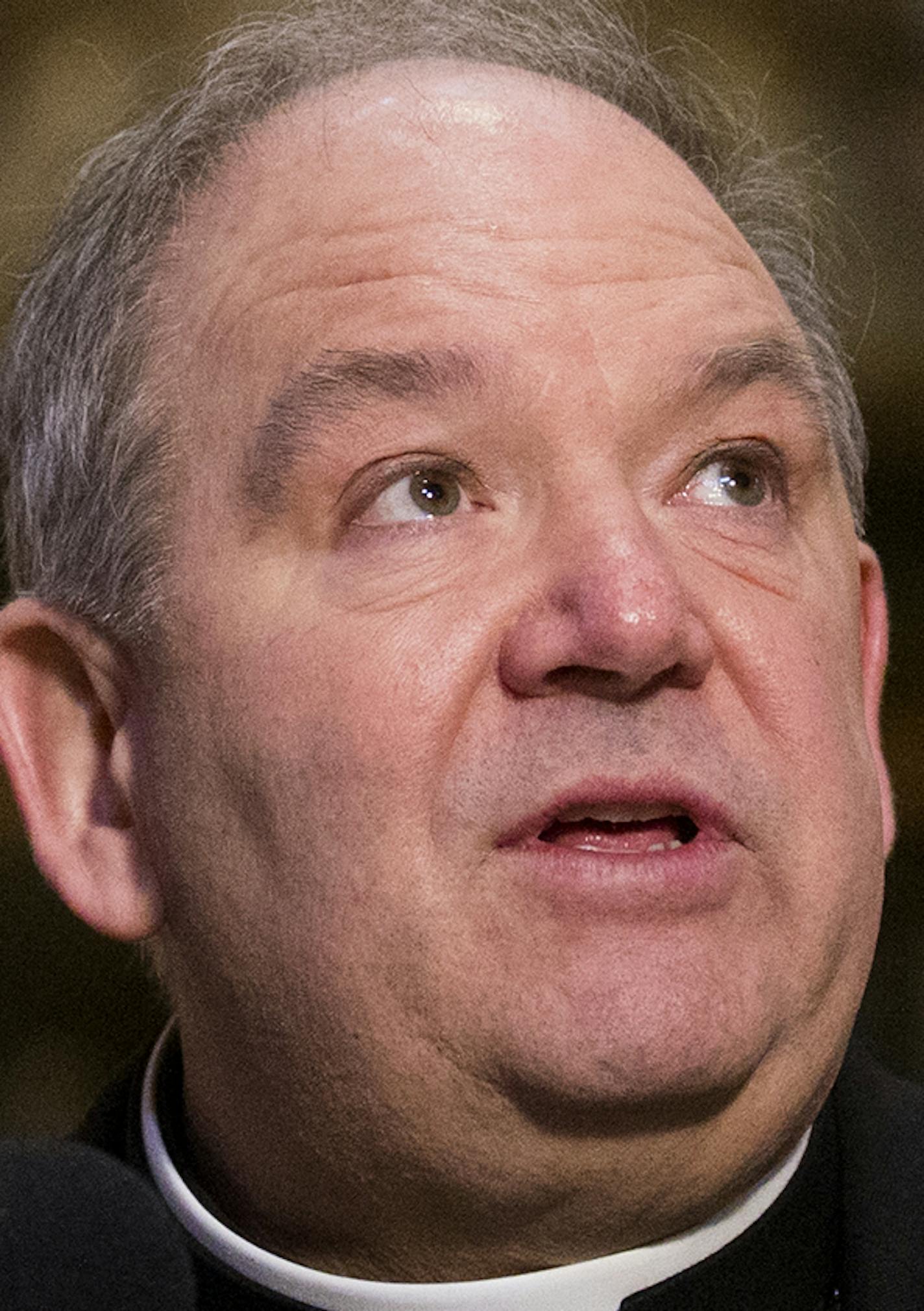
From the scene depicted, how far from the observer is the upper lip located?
4.53ft

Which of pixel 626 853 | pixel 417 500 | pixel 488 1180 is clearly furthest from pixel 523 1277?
pixel 417 500

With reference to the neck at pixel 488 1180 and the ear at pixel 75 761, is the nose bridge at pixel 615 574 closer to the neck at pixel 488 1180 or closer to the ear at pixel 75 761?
the neck at pixel 488 1180

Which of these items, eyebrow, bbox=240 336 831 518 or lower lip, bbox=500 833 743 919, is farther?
eyebrow, bbox=240 336 831 518

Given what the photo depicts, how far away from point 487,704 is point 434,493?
0.69 feet

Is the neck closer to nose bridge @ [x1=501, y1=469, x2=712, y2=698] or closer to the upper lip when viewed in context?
the upper lip

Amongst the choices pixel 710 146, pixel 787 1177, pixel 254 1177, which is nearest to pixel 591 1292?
pixel 787 1177

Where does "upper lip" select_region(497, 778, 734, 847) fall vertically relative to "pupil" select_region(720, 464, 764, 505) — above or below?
below

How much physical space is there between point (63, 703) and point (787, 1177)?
0.77 metres

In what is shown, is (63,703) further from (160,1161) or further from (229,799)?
(160,1161)

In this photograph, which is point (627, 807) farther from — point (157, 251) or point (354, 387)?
point (157, 251)

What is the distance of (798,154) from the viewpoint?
2.65 meters

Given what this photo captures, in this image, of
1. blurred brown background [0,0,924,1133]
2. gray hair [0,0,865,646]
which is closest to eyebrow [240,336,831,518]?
gray hair [0,0,865,646]

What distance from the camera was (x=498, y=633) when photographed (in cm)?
146

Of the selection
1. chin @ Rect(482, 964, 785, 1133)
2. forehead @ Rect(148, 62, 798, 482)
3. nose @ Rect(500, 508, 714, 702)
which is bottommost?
chin @ Rect(482, 964, 785, 1133)
